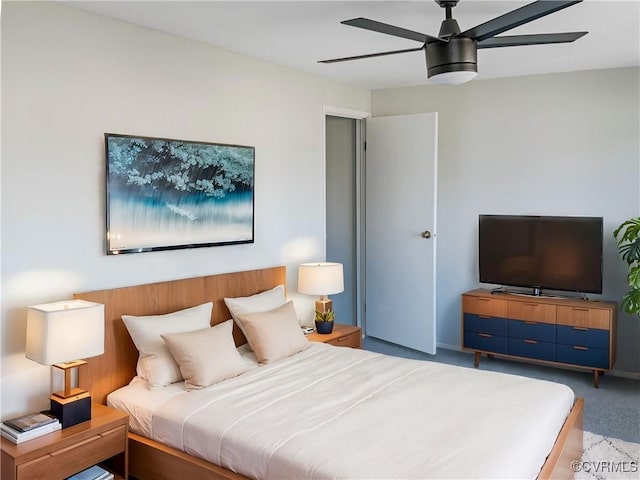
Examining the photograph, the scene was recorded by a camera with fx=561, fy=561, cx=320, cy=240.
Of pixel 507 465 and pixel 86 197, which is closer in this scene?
pixel 507 465

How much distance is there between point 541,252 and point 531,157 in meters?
0.87

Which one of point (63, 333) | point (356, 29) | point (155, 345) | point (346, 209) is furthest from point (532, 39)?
point (346, 209)

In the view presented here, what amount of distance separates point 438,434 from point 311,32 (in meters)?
2.50

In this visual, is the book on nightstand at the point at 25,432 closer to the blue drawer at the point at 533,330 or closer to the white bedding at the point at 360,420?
the white bedding at the point at 360,420

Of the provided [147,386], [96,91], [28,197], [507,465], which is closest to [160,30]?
[96,91]

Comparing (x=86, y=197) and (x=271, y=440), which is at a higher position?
(x=86, y=197)

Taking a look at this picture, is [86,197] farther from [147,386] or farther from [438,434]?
[438,434]

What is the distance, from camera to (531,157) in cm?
504

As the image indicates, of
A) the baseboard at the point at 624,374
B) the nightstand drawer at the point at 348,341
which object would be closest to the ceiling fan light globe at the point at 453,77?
Result: the nightstand drawer at the point at 348,341

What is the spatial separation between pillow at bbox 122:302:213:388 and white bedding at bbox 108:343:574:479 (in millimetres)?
79

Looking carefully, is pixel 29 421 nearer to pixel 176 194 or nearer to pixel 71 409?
pixel 71 409

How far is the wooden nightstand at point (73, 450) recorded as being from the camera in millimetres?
2494

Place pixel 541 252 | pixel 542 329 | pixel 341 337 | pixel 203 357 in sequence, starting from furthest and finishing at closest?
pixel 541 252
pixel 542 329
pixel 341 337
pixel 203 357

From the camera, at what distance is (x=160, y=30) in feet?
11.5
